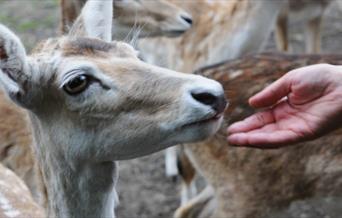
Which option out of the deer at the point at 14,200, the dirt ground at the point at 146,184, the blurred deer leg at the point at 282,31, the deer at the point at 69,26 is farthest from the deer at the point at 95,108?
the blurred deer leg at the point at 282,31

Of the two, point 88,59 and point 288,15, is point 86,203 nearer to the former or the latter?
point 88,59

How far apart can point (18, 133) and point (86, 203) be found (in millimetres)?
1775

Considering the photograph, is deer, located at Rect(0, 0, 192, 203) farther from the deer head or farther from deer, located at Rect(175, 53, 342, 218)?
the deer head

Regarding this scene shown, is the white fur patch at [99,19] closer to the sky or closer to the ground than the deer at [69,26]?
closer to the sky

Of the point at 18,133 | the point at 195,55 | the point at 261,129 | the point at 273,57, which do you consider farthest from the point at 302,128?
the point at 195,55

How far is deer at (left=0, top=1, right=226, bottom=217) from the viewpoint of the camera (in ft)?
8.00

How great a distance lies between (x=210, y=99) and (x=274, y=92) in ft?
2.15

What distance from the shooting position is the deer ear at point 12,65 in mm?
2533

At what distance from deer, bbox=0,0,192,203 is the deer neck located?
1.43m

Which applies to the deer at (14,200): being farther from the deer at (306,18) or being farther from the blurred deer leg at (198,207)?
the deer at (306,18)

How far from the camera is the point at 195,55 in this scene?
6008mm

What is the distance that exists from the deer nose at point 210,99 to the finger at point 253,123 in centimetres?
62

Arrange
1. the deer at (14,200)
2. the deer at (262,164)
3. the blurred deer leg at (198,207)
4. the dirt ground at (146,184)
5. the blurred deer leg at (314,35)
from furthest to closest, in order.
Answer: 1. the blurred deer leg at (314,35)
2. the dirt ground at (146,184)
3. the blurred deer leg at (198,207)
4. the deer at (262,164)
5. the deer at (14,200)

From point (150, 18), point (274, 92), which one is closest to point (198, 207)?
point (150, 18)
